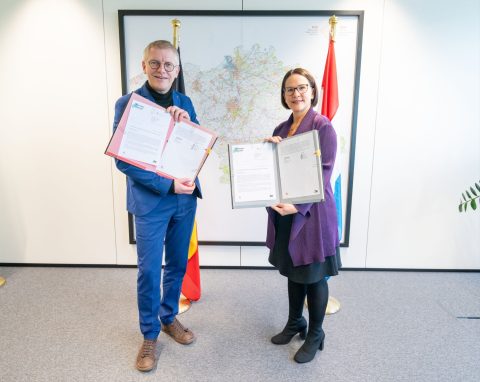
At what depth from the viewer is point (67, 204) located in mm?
2824

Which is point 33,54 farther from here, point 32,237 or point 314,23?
point 314,23

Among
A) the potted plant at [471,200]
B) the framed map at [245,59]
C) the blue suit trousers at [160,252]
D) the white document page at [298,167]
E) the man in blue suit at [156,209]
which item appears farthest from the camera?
the framed map at [245,59]

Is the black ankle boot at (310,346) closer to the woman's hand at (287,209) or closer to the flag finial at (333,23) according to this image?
the woman's hand at (287,209)

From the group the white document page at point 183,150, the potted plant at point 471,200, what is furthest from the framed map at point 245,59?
the white document page at point 183,150

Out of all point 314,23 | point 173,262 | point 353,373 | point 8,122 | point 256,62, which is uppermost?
point 314,23

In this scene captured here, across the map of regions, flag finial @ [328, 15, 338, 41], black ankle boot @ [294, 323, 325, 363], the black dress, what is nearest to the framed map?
the map of regions

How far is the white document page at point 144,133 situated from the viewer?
1.52 meters

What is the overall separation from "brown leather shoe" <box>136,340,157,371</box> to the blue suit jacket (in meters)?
0.71

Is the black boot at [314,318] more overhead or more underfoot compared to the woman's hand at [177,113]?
more underfoot

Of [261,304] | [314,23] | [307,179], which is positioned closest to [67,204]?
[261,304]

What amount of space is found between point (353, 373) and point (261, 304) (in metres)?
0.80

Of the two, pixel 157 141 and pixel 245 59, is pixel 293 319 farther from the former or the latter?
pixel 245 59

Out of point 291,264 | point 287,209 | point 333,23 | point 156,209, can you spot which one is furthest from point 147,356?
point 333,23

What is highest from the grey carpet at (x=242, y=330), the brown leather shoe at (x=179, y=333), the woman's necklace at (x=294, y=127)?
the woman's necklace at (x=294, y=127)
